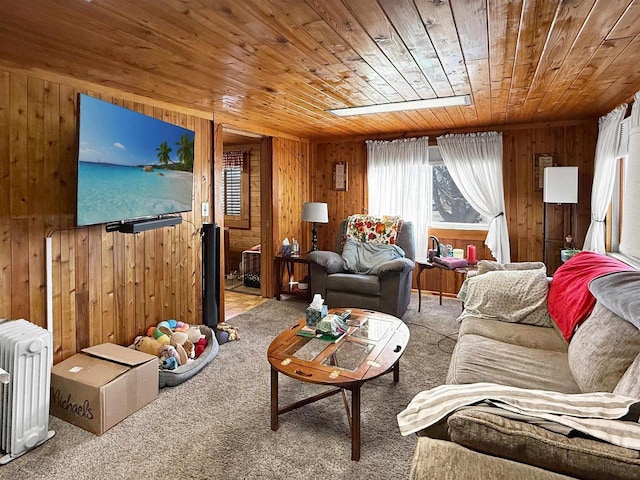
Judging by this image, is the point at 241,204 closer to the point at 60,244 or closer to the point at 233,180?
the point at 233,180

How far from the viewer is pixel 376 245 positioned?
4.65 metres

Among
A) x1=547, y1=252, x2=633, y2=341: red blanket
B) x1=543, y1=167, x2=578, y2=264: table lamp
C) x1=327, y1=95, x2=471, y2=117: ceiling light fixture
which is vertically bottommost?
x1=547, y1=252, x2=633, y2=341: red blanket

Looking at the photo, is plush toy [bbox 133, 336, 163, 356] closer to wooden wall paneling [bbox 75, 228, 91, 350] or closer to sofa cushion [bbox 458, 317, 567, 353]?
wooden wall paneling [bbox 75, 228, 91, 350]

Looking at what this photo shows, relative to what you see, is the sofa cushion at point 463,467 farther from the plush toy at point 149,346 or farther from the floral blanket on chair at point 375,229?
the floral blanket on chair at point 375,229

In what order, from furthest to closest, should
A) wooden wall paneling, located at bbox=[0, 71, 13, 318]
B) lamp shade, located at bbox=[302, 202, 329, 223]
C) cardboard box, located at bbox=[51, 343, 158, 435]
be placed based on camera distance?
lamp shade, located at bbox=[302, 202, 329, 223] → wooden wall paneling, located at bbox=[0, 71, 13, 318] → cardboard box, located at bbox=[51, 343, 158, 435]

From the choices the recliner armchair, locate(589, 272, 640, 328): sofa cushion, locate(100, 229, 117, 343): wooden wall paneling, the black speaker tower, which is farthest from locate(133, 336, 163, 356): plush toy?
locate(589, 272, 640, 328): sofa cushion

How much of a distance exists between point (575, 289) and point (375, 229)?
262 centimetres

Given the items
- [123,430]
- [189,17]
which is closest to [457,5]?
[189,17]

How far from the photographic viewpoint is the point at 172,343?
10.2ft

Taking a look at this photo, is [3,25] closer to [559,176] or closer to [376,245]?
[376,245]

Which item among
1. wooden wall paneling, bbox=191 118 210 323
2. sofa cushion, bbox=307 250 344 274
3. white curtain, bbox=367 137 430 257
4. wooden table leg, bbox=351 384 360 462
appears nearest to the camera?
wooden table leg, bbox=351 384 360 462

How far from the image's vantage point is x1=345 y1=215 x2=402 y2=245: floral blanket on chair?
4.75 meters

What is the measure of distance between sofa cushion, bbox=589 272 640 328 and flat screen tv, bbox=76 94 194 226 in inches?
116

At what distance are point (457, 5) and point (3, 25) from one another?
2119 mm
